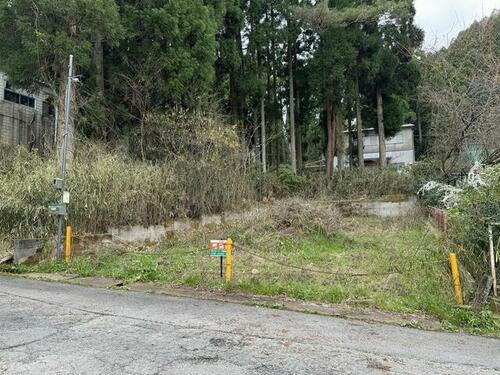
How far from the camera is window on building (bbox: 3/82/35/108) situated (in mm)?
18947

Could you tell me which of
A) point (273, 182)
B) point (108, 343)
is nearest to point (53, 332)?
point (108, 343)

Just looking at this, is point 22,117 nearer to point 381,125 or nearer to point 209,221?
point 209,221

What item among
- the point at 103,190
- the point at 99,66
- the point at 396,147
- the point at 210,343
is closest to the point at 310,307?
the point at 210,343

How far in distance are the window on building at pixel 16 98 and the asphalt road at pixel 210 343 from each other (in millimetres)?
16148

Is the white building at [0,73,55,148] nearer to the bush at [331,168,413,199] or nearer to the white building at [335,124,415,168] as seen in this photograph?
the bush at [331,168,413,199]

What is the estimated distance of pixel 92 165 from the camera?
10984 millimetres

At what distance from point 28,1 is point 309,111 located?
16.7 meters

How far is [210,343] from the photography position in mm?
4328

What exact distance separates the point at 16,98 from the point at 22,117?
1.02m

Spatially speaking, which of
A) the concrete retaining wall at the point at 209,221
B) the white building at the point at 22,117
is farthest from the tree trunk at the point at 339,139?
the white building at the point at 22,117

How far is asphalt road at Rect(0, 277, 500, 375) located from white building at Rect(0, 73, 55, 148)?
46.7 ft

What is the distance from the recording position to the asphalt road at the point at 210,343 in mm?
3717

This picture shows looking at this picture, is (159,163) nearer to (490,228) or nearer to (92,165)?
(92,165)

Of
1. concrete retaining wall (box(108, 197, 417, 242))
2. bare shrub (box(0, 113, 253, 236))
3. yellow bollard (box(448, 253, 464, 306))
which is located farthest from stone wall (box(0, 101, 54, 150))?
yellow bollard (box(448, 253, 464, 306))
